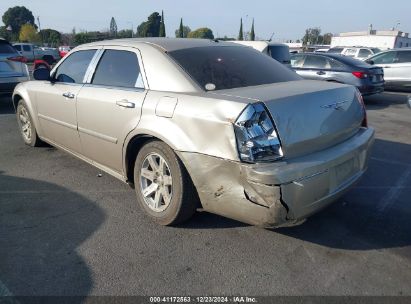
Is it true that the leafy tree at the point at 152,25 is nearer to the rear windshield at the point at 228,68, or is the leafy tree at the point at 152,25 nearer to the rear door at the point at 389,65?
the rear door at the point at 389,65

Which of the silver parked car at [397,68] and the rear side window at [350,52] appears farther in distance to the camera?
the rear side window at [350,52]

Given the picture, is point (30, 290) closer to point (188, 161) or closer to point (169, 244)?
point (169, 244)

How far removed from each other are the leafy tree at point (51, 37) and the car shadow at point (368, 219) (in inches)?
2907

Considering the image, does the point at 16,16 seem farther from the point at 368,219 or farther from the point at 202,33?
the point at 368,219

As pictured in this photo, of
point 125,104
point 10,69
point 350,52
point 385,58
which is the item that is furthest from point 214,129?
point 350,52

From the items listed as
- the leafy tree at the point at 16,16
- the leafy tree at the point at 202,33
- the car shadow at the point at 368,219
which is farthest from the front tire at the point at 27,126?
the leafy tree at the point at 16,16

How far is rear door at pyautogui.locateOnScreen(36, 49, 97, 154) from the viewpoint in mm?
4164

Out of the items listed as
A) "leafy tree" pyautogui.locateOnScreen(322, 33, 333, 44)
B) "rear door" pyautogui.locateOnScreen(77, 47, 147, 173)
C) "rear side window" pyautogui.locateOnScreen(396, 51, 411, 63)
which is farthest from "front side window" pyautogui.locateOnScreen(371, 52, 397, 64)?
"leafy tree" pyautogui.locateOnScreen(322, 33, 333, 44)

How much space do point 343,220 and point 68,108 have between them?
128 inches

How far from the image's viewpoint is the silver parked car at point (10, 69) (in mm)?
8422

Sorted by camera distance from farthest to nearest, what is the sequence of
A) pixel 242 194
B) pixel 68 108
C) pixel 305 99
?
pixel 68 108, pixel 305 99, pixel 242 194

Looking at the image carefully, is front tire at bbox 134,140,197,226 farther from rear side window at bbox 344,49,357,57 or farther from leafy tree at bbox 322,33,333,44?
leafy tree at bbox 322,33,333,44

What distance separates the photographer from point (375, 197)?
3.88 m

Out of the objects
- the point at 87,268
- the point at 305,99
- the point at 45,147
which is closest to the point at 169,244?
the point at 87,268
